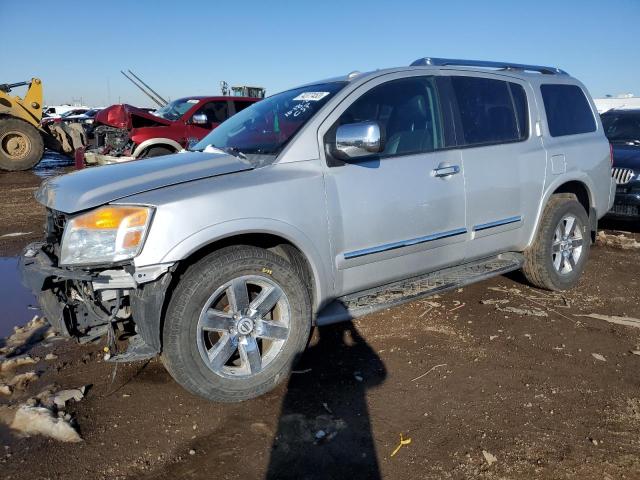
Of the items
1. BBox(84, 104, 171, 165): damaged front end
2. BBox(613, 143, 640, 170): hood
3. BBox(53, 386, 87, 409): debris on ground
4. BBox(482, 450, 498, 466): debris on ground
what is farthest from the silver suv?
BBox(84, 104, 171, 165): damaged front end

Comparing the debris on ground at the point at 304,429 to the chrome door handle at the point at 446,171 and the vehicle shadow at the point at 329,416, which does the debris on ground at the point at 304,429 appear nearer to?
the vehicle shadow at the point at 329,416

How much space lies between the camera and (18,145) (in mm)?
13672

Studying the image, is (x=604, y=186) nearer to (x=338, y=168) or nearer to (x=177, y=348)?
(x=338, y=168)

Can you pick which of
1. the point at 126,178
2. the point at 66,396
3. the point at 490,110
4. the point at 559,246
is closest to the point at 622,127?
the point at 559,246

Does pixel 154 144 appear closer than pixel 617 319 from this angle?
No

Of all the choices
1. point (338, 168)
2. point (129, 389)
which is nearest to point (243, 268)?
point (338, 168)

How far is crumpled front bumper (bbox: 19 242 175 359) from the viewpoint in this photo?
2.60m

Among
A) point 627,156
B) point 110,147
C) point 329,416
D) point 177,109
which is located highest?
point 177,109

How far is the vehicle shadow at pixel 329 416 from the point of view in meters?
2.41

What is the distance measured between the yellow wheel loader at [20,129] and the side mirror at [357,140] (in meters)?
13.3

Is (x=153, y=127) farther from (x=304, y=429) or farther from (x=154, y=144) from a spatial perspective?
(x=304, y=429)

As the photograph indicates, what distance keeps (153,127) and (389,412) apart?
31.5 ft

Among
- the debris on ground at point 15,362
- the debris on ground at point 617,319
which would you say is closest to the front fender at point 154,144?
the debris on ground at point 15,362

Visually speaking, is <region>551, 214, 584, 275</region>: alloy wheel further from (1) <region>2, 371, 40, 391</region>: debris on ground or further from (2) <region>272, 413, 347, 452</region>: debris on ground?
(1) <region>2, 371, 40, 391</region>: debris on ground
